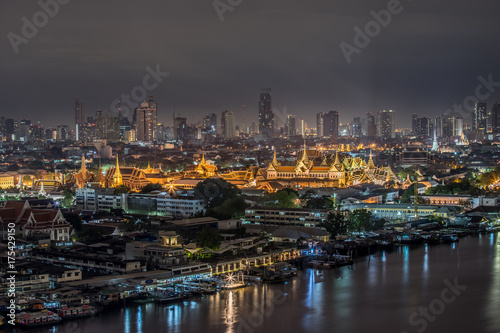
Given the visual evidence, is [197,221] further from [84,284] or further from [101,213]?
[84,284]

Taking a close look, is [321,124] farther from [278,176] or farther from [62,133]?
[278,176]

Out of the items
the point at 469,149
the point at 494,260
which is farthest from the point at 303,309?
the point at 469,149

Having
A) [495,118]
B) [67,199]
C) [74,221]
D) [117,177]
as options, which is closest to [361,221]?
[74,221]

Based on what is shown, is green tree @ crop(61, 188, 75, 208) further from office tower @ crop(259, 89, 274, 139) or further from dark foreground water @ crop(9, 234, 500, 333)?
office tower @ crop(259, 89, 274, 139)

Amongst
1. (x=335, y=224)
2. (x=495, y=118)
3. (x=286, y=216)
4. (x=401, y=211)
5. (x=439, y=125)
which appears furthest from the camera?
(x=439, y=125)

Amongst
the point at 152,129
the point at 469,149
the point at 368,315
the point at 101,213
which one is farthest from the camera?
the point at 152,129

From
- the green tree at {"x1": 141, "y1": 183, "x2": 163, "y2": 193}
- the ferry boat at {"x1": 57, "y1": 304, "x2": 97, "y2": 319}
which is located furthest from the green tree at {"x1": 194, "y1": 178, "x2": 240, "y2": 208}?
the ferry boat at {"x1": 57, "y1": 304, "x2": 97, "y2": 319}
